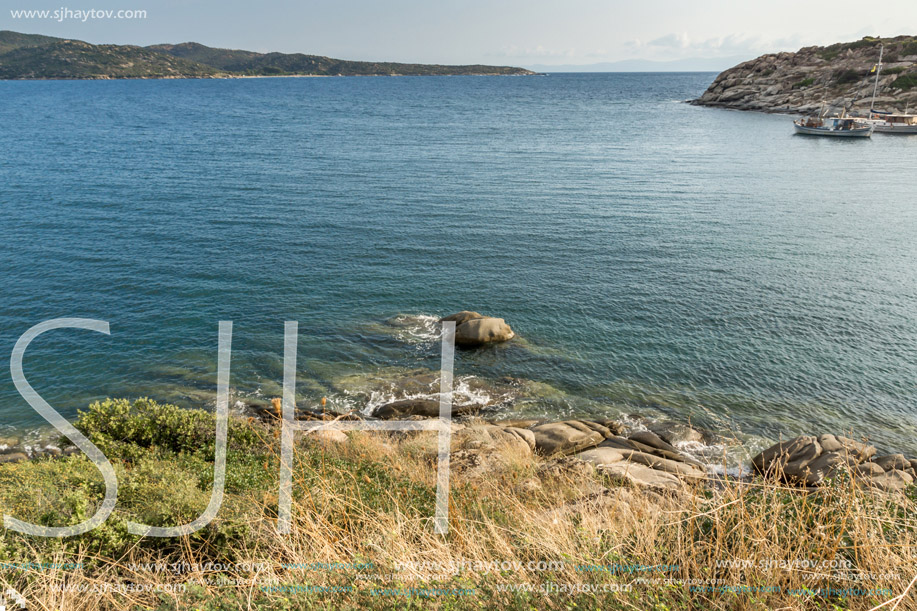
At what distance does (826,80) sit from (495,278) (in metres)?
124

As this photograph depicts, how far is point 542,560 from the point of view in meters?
5.80

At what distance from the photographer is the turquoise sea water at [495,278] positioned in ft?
71.5

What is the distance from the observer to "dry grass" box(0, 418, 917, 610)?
198 inches

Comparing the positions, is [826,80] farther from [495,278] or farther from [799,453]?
[799,453]

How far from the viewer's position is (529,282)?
30.6 metres

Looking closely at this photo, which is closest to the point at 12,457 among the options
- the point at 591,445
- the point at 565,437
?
the point at 565,437

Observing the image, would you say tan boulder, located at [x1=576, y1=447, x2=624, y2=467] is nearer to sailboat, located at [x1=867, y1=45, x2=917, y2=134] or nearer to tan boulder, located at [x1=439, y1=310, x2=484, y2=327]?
tan boulder, located at [x1=439, y1=310, x2=484, y2=327]

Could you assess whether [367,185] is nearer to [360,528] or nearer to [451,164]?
[451,164]

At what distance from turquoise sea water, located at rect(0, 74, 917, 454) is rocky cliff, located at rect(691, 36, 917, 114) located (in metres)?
51.6

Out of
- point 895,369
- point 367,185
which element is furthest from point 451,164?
point 895,369

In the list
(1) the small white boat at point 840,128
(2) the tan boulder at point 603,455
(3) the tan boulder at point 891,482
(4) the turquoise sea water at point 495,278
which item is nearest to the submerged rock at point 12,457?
(4) the turquoise sea water at point 495,278

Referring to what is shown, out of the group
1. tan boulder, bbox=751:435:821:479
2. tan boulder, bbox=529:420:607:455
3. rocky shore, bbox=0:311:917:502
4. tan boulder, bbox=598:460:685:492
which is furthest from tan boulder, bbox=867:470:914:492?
tan boulder, bbox=529:420:607:455

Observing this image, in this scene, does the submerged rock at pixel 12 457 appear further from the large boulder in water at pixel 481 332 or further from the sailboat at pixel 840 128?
the sailboat at pixel 840 128

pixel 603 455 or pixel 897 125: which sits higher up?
pixel 897 125
